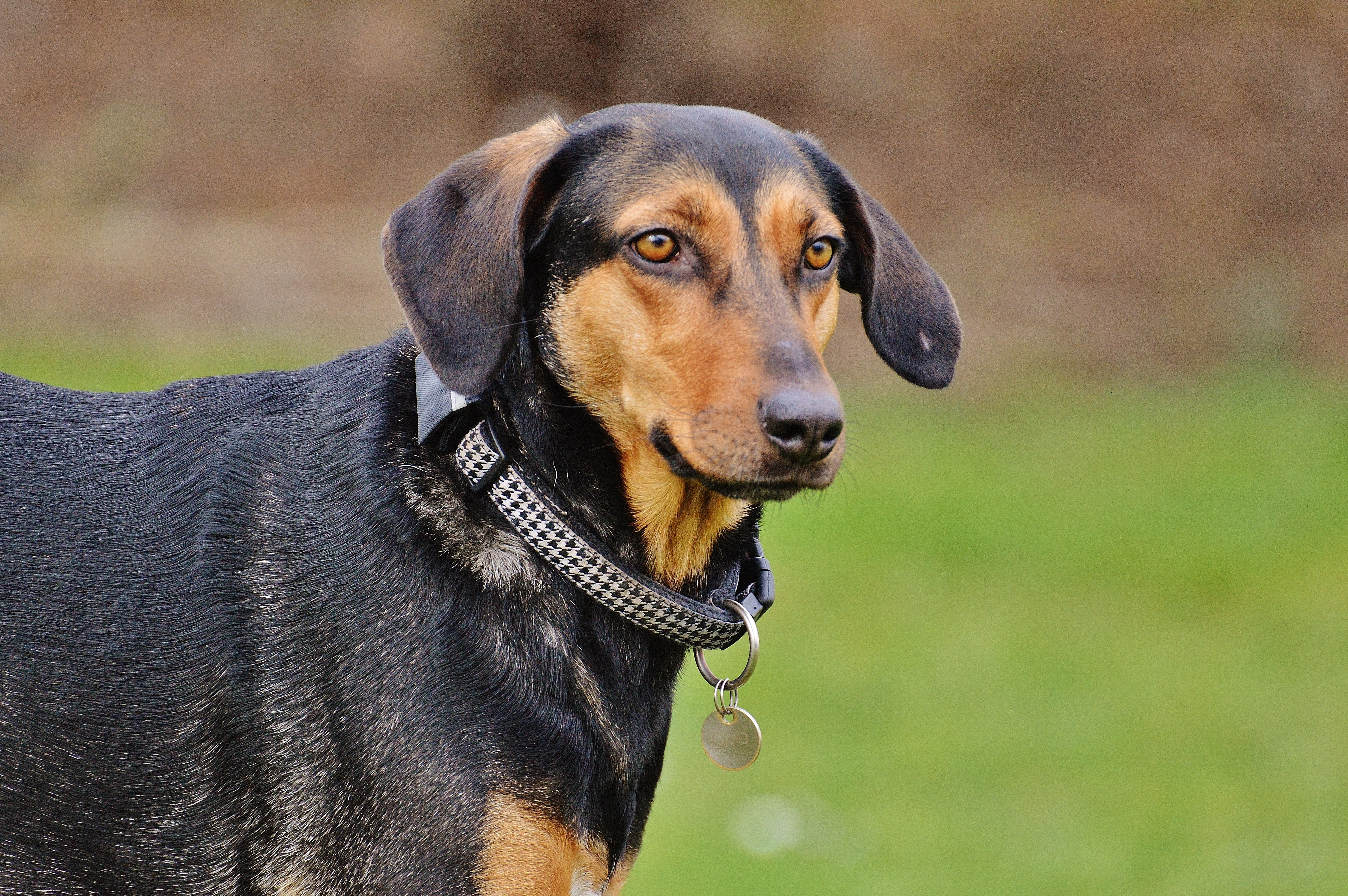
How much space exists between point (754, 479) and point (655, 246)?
0.59 m

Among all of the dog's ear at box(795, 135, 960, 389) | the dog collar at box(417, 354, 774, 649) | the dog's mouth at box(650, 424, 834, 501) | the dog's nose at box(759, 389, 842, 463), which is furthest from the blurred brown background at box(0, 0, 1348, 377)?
the dog's nose at box(759, 389, 842, 463)

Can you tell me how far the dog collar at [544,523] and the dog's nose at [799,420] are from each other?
17.9 inches

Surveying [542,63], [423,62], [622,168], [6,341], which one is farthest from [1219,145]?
[622,168]

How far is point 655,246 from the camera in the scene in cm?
323

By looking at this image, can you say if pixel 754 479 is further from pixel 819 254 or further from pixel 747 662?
pixel 819 254

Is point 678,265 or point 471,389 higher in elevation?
point 678,265

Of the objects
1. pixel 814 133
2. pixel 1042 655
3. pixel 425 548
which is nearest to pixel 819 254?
pixel 425 548

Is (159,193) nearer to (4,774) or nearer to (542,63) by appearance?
(542,63)

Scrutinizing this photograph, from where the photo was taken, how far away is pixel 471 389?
3.05m

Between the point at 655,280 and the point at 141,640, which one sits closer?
the point at 141,640

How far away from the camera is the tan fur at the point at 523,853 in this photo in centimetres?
292

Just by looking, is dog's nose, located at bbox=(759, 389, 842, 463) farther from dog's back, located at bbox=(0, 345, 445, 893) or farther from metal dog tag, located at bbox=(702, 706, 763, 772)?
dog's back, located at bbox=(0, 345, 445, 893)

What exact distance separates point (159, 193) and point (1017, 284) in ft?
27.5

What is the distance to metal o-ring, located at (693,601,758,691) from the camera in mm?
3285
